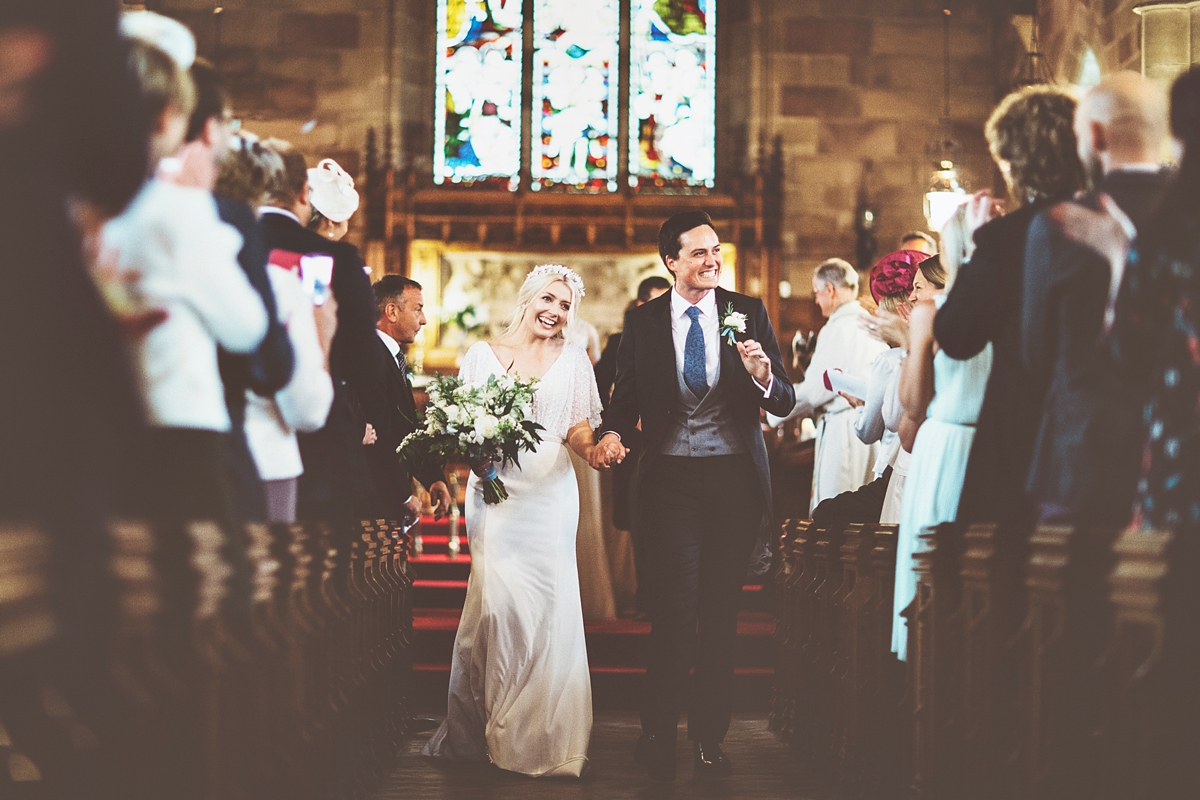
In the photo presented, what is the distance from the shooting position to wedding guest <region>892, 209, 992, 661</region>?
2943 mm

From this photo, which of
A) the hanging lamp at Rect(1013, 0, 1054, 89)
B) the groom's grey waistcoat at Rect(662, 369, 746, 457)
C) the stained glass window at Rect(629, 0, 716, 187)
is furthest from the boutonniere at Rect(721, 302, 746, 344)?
the stained glass window at Rect(629, 0, 716, 187)

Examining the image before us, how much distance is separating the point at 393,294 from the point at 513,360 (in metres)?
1.08

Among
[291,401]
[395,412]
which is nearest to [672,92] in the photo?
[395,412]

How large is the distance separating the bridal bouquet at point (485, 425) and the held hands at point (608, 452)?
0.25 meters

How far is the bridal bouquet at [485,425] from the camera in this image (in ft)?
13.7

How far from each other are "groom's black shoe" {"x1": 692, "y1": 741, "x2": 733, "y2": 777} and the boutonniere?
1.42 meters

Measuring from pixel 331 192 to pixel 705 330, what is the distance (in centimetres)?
169

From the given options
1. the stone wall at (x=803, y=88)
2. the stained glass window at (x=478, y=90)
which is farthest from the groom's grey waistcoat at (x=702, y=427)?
the stained glass window at (x=478, y=90)

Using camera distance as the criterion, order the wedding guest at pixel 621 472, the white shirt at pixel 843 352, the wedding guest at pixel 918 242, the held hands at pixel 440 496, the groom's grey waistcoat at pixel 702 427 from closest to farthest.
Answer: the groom's grey waistcoat at pixel 702 427 → the held hands at pixel 440 496 → the wedding guest at pixel 621 472 → the white shirt at pixel 843 352 → the wedding guest at pixel 918 242

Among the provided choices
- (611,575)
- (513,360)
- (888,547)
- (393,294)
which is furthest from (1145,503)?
(611,575)

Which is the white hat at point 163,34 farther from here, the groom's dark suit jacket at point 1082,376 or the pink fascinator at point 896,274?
the pink fascinator at point 896,274

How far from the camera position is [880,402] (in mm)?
4570

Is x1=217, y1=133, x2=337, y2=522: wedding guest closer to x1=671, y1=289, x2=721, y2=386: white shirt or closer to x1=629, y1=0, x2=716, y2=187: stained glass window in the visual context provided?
x1=671, y1=289, x2=721, y2=386: white shirt

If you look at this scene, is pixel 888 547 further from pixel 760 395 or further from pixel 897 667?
pixel 760 395
